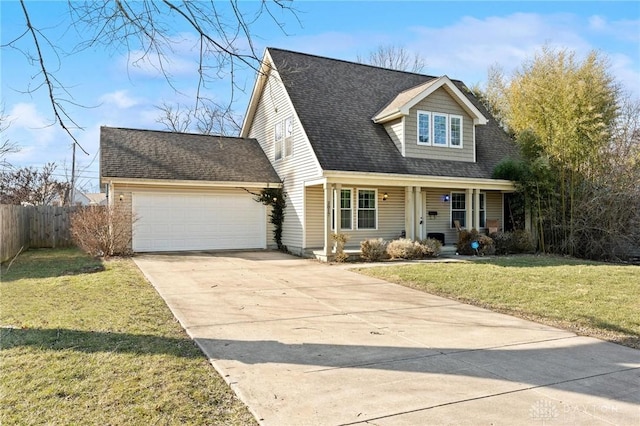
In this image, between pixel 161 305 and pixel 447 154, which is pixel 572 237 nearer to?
pixel 447 154

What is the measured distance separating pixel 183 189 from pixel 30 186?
1682 cm

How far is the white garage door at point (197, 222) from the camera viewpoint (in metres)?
15.1

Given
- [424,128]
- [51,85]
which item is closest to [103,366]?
[51,85]

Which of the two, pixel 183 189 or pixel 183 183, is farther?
pixel 183 189

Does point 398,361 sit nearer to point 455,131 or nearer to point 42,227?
point 455,131

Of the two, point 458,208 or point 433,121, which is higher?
point 433,121

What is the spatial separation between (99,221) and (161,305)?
288 inches

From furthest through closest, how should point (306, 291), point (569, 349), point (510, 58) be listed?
point (510, 58)
point (306, 291)
point (569, 349)

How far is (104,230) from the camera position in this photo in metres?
13.4

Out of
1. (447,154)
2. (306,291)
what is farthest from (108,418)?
(447,154)

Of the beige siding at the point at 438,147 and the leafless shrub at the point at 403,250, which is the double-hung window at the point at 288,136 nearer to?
the beige siding at the point at 438,147

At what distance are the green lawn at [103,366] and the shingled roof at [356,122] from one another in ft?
26.8

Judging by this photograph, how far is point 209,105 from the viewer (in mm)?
4602

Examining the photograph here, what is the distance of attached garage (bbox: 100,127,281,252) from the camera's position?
14.9 meters
